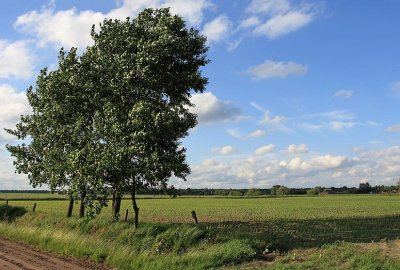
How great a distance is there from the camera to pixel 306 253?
18.0m

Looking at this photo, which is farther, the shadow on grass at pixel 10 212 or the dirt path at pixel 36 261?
the shadow on grass at pixel 10 212

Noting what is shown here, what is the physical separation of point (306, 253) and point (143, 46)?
13576 mm

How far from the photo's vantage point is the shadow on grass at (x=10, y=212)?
3856 centimetres

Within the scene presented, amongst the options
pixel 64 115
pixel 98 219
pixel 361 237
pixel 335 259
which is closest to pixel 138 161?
pixel 98 219

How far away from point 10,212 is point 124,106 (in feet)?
71.8

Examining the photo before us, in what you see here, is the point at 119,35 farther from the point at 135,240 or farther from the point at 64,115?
the point at 135,240

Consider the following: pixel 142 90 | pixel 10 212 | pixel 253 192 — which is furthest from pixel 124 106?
pixel 253 192

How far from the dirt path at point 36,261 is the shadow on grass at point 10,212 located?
61.2 feet

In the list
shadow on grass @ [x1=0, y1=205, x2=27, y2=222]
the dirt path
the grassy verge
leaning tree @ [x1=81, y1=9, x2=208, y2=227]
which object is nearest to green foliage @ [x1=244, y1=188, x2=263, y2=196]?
shadow on grass @ [x1=0, y1=205, x2=27, y2=222]

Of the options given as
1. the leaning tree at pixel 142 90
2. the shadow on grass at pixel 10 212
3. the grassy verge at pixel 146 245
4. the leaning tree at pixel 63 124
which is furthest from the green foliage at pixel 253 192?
the grassy verge at pixel 146 245

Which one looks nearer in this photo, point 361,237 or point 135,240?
point 135,240

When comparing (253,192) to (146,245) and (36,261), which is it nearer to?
(146,245)

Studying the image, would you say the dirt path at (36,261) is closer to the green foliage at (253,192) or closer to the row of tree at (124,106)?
the row of tree at (124,106)

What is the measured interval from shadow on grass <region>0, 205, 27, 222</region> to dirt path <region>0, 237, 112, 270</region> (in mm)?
18649
